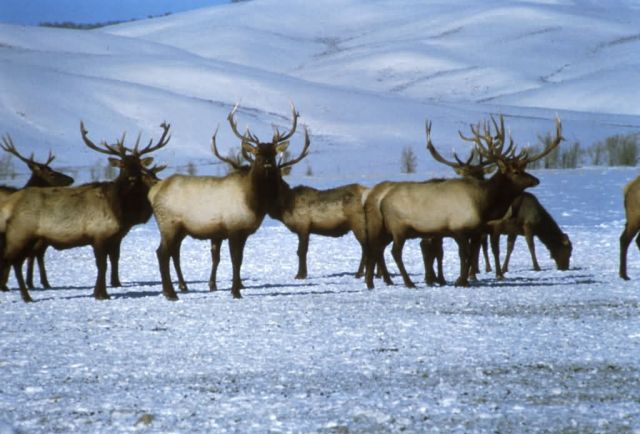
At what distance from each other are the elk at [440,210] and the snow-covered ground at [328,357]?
536 mm

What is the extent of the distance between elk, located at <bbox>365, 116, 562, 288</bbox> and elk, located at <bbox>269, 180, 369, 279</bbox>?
168cm

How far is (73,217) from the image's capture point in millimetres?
12930

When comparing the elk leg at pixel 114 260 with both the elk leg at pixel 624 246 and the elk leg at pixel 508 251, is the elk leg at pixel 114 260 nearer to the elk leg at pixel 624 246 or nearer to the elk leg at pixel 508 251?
the elk leg at pixel 508 251

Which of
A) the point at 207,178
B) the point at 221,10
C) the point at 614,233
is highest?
the point at 221,10

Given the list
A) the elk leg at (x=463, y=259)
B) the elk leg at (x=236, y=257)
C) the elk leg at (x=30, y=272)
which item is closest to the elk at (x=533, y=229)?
the elk leg at (x=463, y=259)

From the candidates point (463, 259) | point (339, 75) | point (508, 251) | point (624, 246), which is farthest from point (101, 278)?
point (339, 75)

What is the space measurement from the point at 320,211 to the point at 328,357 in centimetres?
786

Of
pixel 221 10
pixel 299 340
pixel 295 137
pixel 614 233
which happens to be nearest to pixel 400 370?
pixel 299 340

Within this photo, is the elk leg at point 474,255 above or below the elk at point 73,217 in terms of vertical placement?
below

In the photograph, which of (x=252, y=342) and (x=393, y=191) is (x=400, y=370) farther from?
(x=393, y=191)

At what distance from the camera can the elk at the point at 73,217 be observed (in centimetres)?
1284

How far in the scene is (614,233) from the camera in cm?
2153

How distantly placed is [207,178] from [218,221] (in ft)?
2.09

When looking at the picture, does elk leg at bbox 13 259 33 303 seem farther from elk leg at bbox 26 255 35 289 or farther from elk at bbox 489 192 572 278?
elk at bbox 489 192 572 278
